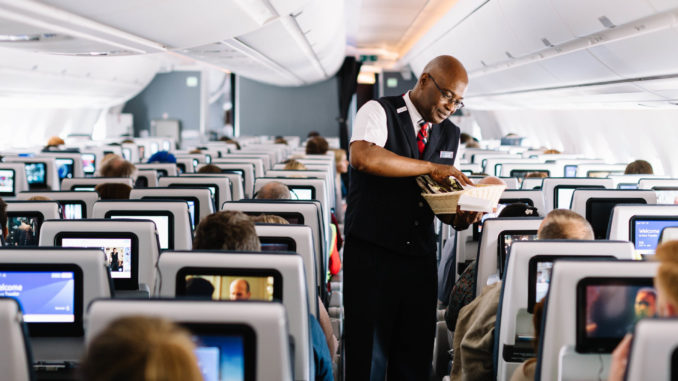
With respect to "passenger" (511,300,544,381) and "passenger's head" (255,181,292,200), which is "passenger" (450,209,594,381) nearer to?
"passenger" (511,300,544,381)

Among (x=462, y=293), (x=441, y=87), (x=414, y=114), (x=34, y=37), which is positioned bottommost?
(x=462, y=293)

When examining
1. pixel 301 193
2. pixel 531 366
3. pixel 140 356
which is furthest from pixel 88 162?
pixel 140 356

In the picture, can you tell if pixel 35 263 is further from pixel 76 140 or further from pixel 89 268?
pixel 76 140

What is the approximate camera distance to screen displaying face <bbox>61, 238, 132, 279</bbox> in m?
4.10

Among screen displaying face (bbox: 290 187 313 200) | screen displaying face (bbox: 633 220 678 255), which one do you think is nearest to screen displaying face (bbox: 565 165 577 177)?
screen displaying face (bbox: 290 187 313 200)

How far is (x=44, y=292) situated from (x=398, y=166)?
1.57m

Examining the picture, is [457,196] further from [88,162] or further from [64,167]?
[88,162]

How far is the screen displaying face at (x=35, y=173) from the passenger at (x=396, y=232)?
7931mm

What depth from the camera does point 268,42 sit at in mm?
13047

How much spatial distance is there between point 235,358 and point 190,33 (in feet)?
23.3

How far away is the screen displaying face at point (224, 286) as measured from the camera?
2.77 metres

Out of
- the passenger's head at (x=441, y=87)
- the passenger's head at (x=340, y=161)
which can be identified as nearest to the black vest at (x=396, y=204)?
the passenger's head at (x=441, y=87)

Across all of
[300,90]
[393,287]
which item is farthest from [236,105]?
[393,287]

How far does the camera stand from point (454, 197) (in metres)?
3.34
